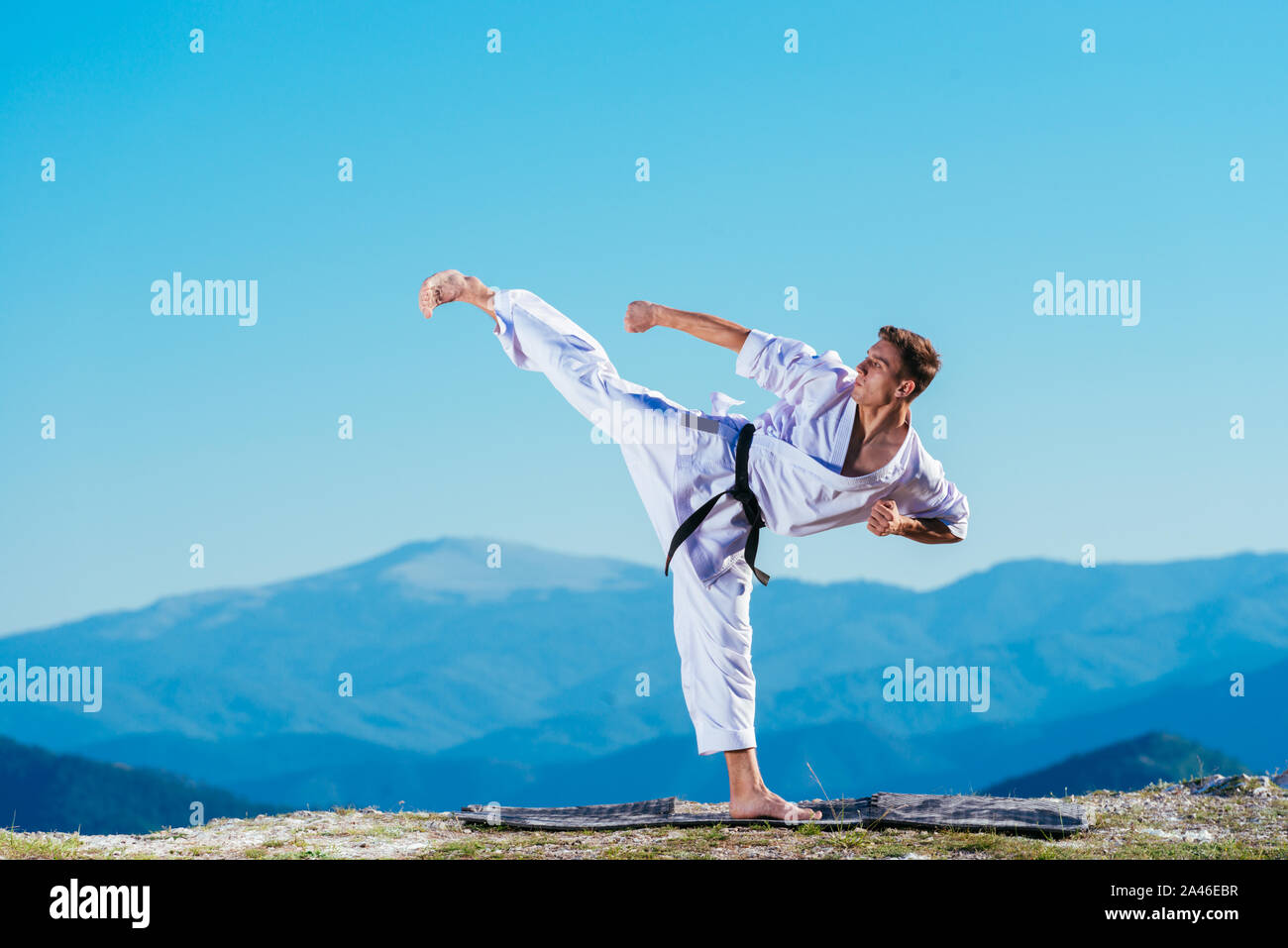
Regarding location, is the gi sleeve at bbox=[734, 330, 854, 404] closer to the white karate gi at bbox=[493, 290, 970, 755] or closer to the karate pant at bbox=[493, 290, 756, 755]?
the white karate gi at bbox=[493, 290, 970, 755]

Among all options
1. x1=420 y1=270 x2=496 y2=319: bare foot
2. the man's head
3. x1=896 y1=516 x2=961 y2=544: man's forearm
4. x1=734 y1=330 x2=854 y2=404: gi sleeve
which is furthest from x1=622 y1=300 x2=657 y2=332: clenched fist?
x1=896 y1=516 x2=961 y2=544: man's forearm

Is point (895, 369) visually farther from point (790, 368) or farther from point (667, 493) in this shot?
point (667, 493)

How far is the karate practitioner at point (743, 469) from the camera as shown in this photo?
512 centimetres

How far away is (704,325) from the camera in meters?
5.45

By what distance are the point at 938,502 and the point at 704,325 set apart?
147cm

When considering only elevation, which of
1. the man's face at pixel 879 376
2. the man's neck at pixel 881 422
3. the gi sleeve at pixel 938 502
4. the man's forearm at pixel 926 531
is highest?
the man's face at pixel 879 376

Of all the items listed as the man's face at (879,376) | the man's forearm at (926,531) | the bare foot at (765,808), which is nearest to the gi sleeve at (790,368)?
the man's face at (879,376)

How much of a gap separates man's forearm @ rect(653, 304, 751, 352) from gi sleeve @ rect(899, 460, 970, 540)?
1134mm

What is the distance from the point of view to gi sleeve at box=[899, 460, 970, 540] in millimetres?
5258

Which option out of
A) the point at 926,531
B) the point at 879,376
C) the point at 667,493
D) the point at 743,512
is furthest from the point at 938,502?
the point at 667,493

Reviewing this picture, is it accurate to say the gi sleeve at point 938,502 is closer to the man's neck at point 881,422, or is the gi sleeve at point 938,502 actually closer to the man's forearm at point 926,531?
the man's forearm at point 926,531

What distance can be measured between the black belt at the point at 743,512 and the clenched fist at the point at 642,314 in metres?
0.74
